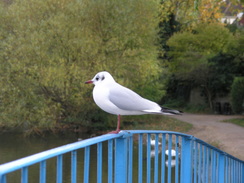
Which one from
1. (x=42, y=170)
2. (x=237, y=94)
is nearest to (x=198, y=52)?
(x=237, y=94)

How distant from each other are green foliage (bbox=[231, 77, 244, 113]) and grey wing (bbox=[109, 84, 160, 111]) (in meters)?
20.1

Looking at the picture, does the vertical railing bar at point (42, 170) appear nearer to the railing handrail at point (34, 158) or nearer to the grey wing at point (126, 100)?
the railing handrail at point (34, 158)

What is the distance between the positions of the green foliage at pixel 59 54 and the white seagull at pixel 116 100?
481 inches

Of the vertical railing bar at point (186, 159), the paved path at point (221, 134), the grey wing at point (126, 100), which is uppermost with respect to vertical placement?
the grey wing at point (126, 100)

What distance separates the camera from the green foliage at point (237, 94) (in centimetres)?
2252

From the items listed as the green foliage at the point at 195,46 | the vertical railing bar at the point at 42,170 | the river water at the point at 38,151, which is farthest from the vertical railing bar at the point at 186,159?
the green foliage at the point at 195,46

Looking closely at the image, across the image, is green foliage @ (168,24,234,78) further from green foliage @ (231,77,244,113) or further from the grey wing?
the grey wing

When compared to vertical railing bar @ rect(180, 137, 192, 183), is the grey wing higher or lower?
higher

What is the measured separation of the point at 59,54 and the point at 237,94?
10523mm

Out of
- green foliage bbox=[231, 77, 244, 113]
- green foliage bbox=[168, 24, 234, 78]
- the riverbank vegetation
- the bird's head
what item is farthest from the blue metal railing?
green foliage bbox=[168, 24, 234, 78]

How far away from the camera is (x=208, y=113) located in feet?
90.1

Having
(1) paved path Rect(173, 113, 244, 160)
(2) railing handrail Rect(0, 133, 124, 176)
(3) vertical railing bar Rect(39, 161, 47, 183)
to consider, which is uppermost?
(2) railing handrail Rect(0, 133, 124, 176)

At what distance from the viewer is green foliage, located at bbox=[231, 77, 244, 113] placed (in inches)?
886

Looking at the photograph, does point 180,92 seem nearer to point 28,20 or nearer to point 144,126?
point 144,126
